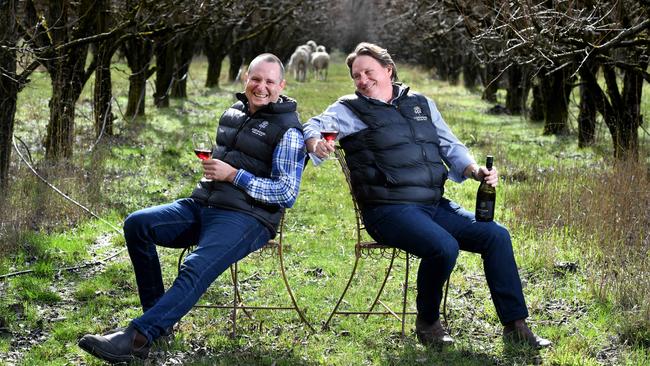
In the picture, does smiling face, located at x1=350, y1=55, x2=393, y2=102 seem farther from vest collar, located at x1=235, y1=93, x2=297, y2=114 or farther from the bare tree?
the bare tree

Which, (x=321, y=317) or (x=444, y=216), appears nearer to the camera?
(x=444, y=216)

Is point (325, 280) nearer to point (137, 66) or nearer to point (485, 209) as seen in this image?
point (485, 209)

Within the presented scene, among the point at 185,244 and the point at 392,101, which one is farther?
the point at 392,101

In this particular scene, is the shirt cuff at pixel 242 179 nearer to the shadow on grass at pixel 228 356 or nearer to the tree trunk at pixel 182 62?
the shadow on grass at pixel 228 356

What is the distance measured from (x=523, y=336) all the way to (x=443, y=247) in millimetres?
780

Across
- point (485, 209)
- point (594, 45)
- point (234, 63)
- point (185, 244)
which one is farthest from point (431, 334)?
point (234, 63)

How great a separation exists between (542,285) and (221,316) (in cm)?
253

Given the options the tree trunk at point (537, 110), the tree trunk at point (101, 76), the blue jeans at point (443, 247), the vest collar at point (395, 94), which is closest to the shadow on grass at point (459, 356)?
the blue jeans at point (443, 247)

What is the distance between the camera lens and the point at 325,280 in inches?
293

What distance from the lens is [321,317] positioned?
641 cm

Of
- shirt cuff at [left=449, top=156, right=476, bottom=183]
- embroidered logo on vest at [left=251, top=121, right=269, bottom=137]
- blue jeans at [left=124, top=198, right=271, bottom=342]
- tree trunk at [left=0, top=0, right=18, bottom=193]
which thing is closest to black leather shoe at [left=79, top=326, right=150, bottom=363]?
blue jeans at [left=124, top=198, right=271, bottom=342]

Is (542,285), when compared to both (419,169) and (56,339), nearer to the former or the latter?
(419,169)

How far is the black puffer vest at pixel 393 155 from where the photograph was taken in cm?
592

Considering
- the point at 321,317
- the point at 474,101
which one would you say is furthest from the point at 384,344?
the point at 474,101
